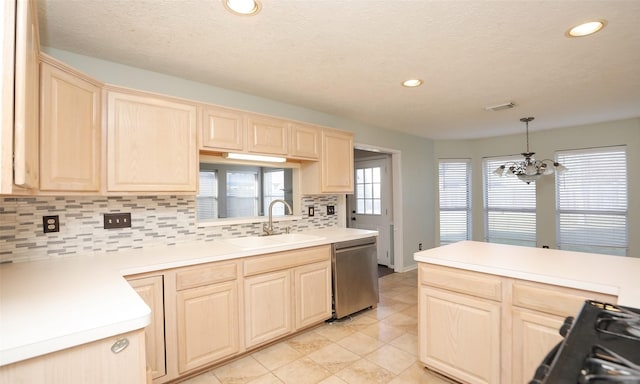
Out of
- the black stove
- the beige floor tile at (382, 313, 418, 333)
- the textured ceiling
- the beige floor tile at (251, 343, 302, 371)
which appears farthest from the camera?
the beige floor tile at (382, 313, 418, 333)

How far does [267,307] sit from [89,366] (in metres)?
1.51

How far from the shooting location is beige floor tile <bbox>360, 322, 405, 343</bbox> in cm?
270

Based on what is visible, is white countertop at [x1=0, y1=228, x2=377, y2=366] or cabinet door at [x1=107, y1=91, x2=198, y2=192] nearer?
white countertop at [x1=0, y1=228, x2=377, y2=366]

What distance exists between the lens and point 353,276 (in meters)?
3.07

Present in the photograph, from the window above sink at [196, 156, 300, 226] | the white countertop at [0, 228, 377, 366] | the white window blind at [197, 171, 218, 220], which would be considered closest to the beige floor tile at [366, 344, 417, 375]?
the white countertop at [0, 228, 377, 366]

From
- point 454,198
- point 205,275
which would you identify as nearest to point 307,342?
point 205,275

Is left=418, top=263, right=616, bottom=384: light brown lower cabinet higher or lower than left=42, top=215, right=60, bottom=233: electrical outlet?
lower

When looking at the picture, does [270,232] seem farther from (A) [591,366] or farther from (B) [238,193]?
(A) [591,366]

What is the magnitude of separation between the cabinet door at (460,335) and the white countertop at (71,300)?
1.51 metres

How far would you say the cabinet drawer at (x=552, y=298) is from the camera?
1.46 meters

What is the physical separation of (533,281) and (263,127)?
229 cm

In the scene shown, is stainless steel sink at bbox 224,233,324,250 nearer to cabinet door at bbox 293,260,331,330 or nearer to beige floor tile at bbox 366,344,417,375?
cabinet door at bbox 293,260,331,330

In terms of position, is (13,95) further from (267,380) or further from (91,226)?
(267,380)

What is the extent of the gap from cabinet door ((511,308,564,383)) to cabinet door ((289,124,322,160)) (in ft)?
7.08
